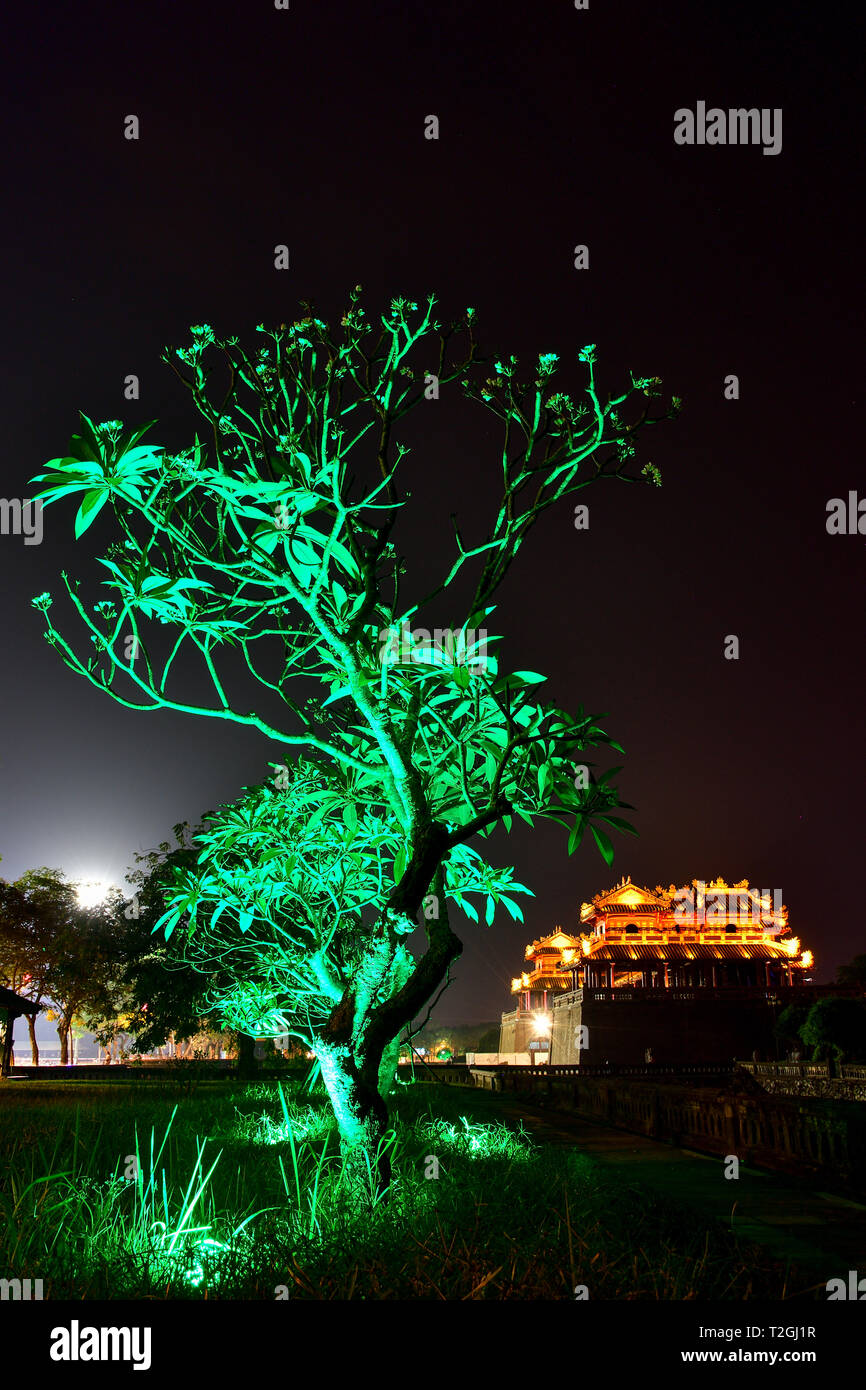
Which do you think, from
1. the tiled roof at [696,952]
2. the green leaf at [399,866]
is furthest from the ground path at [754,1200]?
the tiled roof at [696,952]

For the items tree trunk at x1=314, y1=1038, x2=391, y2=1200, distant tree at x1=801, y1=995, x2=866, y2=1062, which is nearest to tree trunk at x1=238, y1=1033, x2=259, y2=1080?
distant tree at x1=801, y1=995, x2=866, y2=1062

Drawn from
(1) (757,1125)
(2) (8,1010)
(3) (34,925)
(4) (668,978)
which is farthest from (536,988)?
(1) (757,1125)

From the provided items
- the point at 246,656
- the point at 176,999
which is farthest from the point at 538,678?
the point at 176,999

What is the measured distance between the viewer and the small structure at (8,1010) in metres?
32.8

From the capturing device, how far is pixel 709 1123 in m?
12.4

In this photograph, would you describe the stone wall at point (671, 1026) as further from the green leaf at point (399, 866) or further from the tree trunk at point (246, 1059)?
the green leaf at point (399, 866)

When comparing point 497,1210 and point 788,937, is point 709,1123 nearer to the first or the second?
point 497,1210

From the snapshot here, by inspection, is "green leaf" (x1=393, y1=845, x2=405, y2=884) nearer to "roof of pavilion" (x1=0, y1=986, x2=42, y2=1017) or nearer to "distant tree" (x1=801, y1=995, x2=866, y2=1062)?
"roof of pavilion" (x1=0, y1=986, x2=42, y2=1017)

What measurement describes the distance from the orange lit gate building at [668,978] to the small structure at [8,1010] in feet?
81.6

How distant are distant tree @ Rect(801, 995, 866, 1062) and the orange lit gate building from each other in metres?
10.1

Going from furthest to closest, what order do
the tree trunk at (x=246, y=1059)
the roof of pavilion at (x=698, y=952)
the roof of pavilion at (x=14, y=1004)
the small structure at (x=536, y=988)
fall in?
the small structure at (x=536, y=988)
the roof of pavilion at (x=698, y=952)
the tree trunk at (x=246, y=1059)
the roof of pavilion at (x=14, y=1004)

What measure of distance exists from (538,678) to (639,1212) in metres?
3.75

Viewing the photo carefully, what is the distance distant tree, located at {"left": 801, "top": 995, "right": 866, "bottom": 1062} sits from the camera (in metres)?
34.6

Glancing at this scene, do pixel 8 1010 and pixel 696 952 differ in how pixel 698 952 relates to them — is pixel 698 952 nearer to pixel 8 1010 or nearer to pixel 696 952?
pixel 696 952
